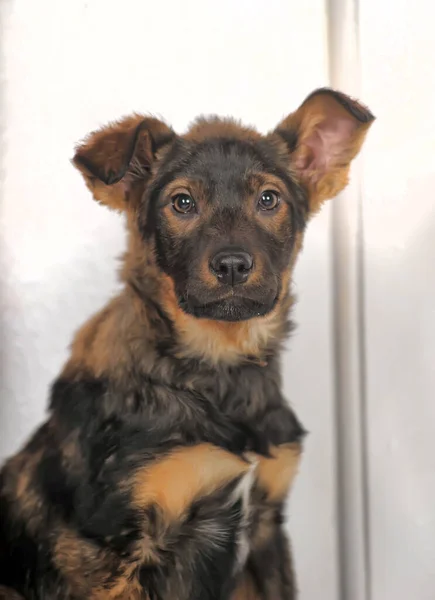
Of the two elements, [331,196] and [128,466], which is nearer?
[128,466]

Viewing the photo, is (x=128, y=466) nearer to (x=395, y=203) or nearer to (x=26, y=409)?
(x=26, y=409)

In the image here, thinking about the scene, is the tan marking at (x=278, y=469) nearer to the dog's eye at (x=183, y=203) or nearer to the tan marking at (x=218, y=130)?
the dog's eye at (x=183, y=203)

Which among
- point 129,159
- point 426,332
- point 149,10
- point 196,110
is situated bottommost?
point 426,332

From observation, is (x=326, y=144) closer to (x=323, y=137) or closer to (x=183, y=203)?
(x=323, y=137)

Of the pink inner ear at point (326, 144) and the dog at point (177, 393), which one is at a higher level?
the pink inner ear at point (326, 144)

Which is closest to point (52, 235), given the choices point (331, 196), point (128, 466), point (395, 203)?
point (128, 466)

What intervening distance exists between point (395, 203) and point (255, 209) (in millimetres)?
341


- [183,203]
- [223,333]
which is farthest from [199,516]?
[183,203]

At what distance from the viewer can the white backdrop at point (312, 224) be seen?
1.11 m

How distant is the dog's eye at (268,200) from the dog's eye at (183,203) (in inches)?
4.7

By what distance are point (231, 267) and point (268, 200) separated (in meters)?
0.19

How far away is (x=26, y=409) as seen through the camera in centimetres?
109

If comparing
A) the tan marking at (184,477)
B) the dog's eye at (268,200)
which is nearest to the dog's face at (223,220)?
the dog's eye at (268,200)

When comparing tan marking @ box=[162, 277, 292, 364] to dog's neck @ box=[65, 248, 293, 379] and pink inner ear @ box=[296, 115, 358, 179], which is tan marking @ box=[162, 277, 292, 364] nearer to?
dog's neck @ box=[65, 248, 293, 379]
